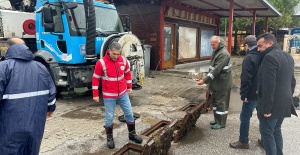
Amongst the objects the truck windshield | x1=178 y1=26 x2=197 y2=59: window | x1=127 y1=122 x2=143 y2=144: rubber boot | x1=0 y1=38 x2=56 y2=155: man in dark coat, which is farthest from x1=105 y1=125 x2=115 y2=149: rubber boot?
x1=178 y1=26 x2=197 y2=59: window

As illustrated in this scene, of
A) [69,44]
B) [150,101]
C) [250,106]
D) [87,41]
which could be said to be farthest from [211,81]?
[69,44]

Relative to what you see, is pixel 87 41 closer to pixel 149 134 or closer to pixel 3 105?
pixel 149 134

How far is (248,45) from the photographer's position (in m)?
3.82

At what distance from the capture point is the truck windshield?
5697mm

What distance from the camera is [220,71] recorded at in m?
4.21

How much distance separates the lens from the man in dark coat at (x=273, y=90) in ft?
9.19

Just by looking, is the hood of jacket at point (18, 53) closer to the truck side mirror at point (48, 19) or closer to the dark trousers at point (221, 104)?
the dark trousers at point (221, 104)

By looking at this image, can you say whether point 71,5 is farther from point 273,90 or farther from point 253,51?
point 273,90

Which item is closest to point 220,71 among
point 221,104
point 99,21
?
point 221,104

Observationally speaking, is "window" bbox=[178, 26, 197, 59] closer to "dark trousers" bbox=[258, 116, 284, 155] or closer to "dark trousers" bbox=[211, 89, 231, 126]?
"dark trousers" bbox=[211, 89, 231, 126]

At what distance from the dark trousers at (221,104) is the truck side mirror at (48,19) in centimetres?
402

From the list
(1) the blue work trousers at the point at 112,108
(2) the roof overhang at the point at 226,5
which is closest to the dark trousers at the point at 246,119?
(1) the blue work trousers at the point at 112,108

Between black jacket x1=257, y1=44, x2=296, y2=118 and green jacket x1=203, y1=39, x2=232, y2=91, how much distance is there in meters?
1.25

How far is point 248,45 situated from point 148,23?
23.3 ft
